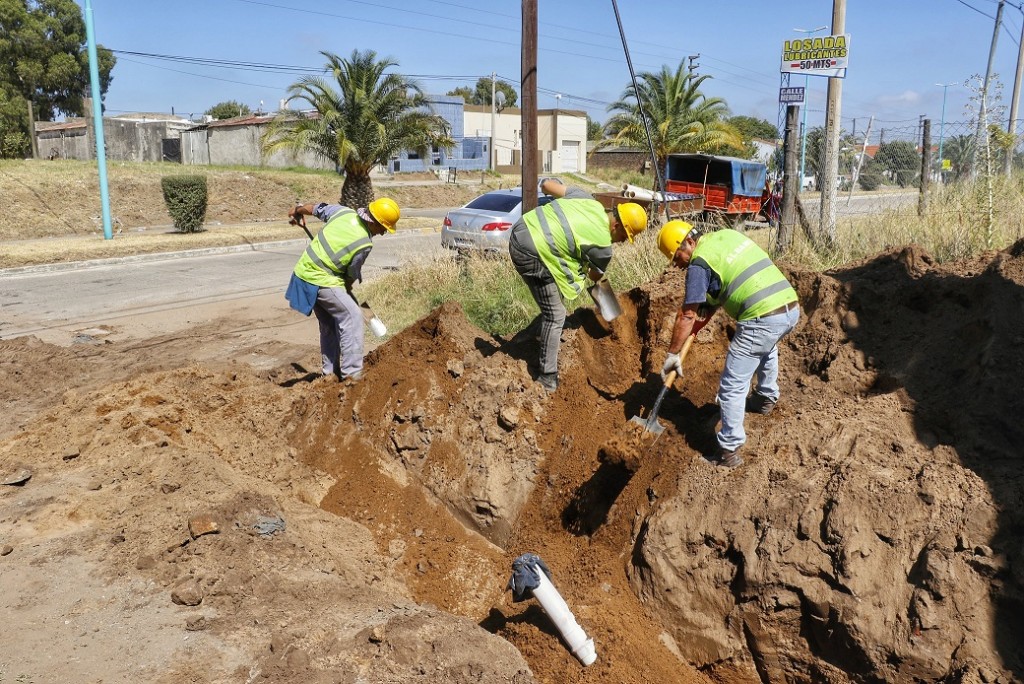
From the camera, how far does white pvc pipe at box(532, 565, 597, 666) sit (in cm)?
401

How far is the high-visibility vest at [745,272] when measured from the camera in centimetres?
488

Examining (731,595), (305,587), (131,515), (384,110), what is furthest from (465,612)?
(384,110)

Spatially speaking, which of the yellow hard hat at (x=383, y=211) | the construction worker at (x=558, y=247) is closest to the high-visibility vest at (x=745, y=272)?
the construction worker at (x=558, y=247)

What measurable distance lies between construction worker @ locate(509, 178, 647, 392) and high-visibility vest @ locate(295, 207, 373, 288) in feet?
5.04

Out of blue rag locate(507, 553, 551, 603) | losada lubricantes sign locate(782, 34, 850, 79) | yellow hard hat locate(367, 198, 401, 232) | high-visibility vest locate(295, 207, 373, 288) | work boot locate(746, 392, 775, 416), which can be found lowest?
blue rag locate(507, 553, 551, 603)

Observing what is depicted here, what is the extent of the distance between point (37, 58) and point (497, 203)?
133 ft

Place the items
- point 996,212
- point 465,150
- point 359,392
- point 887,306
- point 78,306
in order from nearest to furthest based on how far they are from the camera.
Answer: point 887,306, point 359,392, point 996,212, point 78,306, point 465,150

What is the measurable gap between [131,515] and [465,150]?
1902 inches

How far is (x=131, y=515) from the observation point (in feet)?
16.2

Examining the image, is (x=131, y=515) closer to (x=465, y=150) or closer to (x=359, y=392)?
(x=359, y=392)

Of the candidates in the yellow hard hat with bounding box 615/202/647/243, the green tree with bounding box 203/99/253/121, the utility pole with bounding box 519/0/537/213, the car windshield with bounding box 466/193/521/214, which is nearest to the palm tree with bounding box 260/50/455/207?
the car windshield with bounding box 466/193/521/214

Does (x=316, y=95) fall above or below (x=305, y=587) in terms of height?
above

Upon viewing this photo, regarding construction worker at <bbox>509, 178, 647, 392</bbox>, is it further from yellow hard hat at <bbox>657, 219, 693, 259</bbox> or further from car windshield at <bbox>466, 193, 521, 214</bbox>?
car windshield at <bbox>466, 193, 521, 214</bbox>

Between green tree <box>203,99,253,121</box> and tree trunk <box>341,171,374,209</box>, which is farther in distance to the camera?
green tree <box>203,99,253,121</box>
